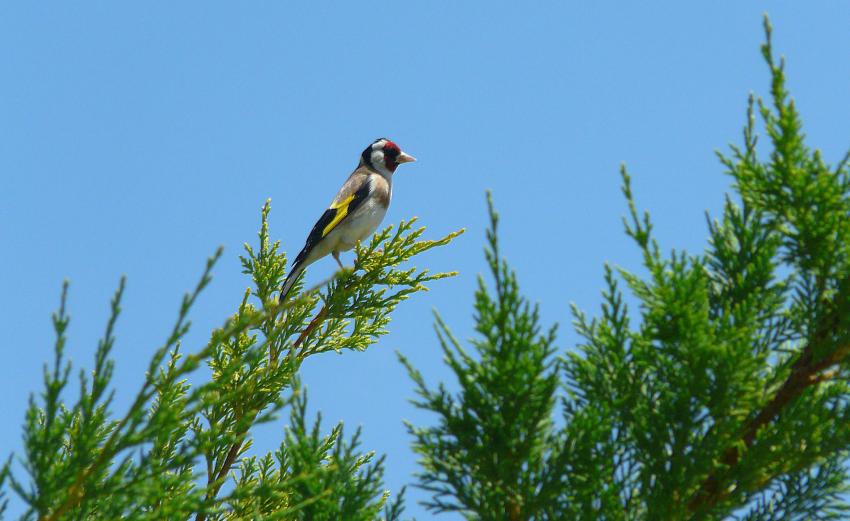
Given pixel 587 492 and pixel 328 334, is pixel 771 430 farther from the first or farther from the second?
pixel 328 334

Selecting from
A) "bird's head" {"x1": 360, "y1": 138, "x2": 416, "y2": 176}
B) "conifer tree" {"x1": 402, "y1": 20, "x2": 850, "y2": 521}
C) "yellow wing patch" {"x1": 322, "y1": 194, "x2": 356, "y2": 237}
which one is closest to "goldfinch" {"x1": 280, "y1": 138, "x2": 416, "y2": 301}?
"yellow wing patch" {"x1": 322, "y1": 194, "x2": 356, "y2": 237}

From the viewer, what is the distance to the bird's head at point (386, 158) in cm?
1242

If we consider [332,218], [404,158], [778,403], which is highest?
[404,158]

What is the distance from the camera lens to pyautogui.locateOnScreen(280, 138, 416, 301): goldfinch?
33.3 ft

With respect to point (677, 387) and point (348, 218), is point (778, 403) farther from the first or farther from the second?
point (348, 218)

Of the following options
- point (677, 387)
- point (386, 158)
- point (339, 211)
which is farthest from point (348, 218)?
point (677, 387)

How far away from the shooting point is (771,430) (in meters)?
3.77

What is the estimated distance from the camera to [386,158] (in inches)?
492

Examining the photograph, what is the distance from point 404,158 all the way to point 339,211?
233cm

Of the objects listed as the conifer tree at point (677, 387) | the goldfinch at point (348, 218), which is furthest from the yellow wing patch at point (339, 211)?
the conifer tree at point (677, 387)

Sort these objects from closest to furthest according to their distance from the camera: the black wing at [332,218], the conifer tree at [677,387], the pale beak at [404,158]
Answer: the conifer tree at [677,387], the black wing at [332,218], the pale beak at [404,158]

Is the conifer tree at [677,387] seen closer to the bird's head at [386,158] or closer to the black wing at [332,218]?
the black wing at [332,218]

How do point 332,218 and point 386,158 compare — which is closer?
point 332,218

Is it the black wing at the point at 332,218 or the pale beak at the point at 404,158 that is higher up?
the pale beak at the point at 404,158
